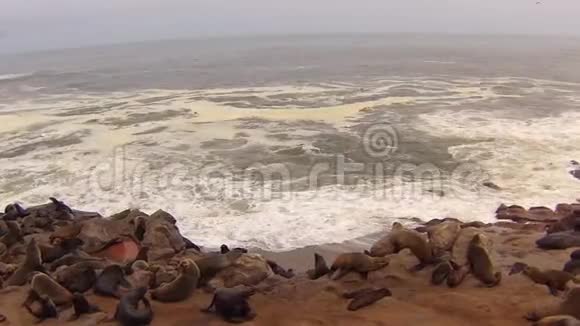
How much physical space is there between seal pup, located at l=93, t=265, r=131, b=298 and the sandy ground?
4.8 inches

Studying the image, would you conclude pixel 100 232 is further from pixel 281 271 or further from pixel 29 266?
pixel 281 271

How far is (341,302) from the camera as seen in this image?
24.2ft

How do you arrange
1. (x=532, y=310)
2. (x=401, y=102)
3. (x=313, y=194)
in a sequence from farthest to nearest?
(x=401, y=102)
(x=313, y=194)
(x=532, y=310)

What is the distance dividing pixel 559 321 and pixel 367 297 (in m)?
2.20

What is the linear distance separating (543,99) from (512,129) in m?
7.67

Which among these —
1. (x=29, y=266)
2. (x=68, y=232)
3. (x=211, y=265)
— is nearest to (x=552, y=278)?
(x=211, y=265)

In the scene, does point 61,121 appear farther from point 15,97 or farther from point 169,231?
point 169,231

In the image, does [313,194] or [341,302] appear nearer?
[341,302]

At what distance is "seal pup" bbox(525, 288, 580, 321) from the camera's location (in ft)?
20.1

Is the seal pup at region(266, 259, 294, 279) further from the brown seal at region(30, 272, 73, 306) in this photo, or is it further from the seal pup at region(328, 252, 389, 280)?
the brown seal at region(30, 272, 73, 306)

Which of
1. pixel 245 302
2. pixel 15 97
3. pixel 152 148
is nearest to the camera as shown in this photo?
pixel 245 302

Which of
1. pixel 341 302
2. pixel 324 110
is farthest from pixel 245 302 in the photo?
pixel 324 110

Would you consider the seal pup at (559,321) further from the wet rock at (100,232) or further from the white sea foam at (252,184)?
the wet rock at (100,232)

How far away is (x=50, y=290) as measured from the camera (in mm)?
7527
